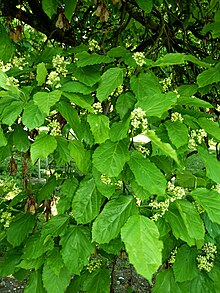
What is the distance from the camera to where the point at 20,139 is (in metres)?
1.51

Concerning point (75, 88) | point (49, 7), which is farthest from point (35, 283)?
point (49, 7)

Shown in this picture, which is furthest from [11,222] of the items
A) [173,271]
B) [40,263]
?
[173,271]

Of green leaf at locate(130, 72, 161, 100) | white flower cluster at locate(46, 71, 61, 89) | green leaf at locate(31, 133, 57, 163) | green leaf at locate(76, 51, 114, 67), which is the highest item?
white flower cluster at locate(46, 71, 61, 89)

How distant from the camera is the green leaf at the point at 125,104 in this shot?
54.7 inches

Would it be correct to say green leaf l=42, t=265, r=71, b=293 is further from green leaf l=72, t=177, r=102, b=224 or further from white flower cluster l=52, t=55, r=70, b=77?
white flower cluster l=52, t=55, r=70, b=77

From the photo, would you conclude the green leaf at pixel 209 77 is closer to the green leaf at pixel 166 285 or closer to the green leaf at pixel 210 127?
the green leaf at pixel 210 127

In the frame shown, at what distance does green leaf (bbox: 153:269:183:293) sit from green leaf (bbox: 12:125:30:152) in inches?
29.3

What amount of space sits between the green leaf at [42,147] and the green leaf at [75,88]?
148 mm

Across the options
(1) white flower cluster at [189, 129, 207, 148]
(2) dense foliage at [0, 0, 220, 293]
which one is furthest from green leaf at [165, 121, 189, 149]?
(1) white flower cluster at [189, 129, 207, 148]

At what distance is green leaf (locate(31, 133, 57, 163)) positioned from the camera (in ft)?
3.80

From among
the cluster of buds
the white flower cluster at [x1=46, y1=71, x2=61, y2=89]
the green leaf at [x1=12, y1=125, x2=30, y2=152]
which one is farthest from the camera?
the cluster of buds

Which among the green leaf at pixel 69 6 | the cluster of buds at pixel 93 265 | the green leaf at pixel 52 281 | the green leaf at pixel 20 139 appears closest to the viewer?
the green leaf at pixel 20 139

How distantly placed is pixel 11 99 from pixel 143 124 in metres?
0.40

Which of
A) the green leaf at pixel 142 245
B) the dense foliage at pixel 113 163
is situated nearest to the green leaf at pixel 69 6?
the dense foliage at pixel 113 163
